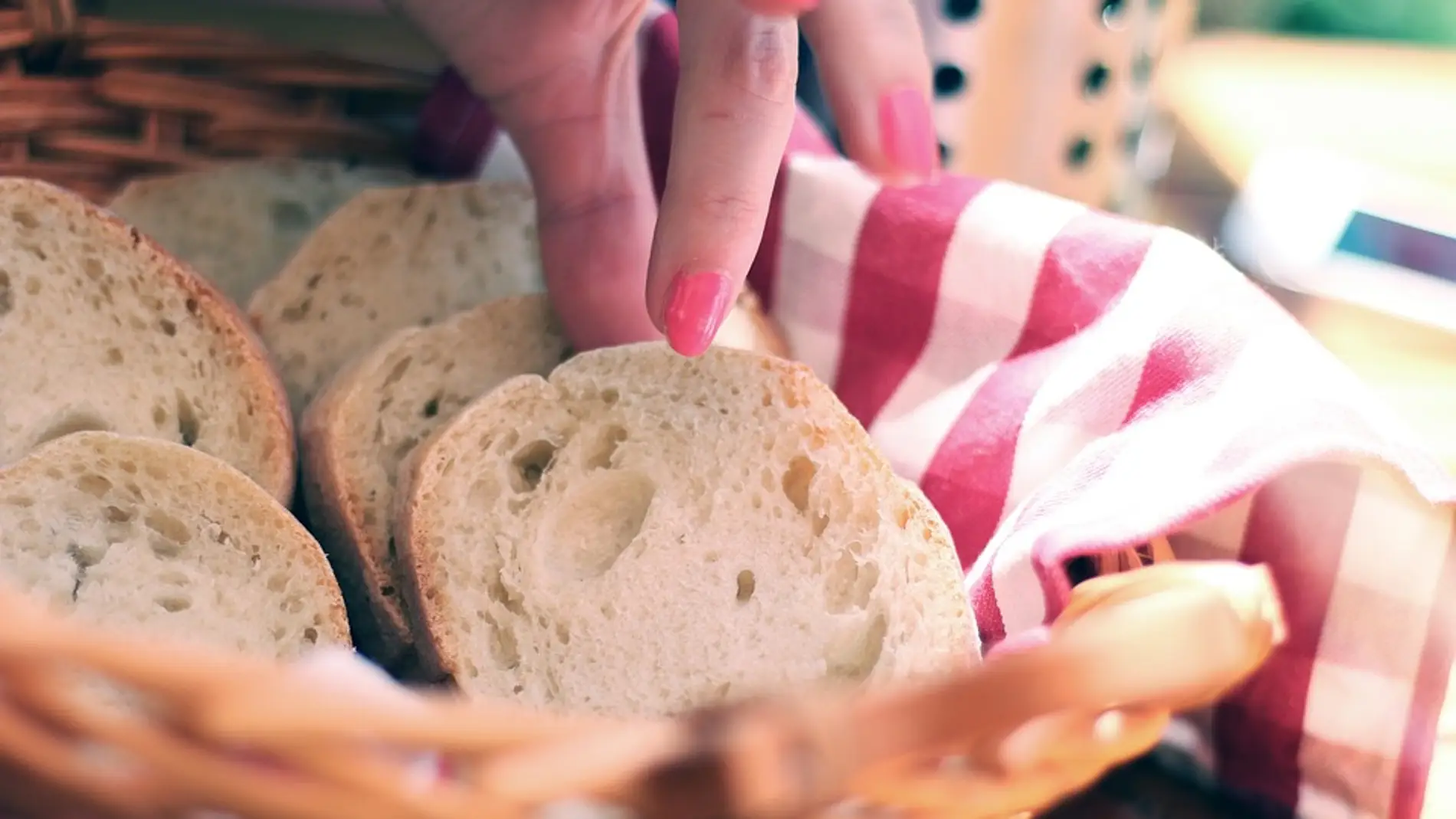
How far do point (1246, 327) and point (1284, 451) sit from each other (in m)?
0.11

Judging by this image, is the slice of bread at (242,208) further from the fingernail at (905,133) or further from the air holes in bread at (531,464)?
the fingernail at (905,133)

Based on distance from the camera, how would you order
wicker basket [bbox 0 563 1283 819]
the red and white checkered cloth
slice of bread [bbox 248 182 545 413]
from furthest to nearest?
slice of bread [bbox 248 182 545 413] < the red and white checkered cloth < wicker basket [bbox 0 563 1283 819]

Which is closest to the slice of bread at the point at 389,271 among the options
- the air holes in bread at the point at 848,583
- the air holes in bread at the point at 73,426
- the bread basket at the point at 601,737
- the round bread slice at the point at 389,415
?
the round bread slice at the point at 389,415

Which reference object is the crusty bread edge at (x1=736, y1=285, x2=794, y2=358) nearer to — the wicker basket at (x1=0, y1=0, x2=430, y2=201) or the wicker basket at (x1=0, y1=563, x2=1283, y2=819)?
the wicker basket at (x1=0, y1=0, x2=430, y2=201)

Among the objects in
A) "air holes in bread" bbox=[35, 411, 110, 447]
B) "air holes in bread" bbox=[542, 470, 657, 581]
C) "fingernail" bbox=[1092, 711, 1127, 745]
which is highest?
"fingernail" bbox=[1092, 711, 1127, 745]

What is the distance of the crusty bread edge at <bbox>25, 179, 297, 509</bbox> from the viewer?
76cm

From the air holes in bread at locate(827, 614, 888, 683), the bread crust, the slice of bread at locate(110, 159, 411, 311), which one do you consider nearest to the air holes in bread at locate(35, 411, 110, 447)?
the bread crust

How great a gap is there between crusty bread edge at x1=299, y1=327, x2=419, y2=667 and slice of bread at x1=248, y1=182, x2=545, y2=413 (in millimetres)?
63

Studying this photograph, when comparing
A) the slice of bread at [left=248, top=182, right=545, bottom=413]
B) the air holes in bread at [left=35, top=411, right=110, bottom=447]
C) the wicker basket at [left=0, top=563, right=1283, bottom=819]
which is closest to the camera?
the wicker basket at [left=0, top=563, right=1283, bottom=819]

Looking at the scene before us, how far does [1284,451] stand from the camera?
0.61 m

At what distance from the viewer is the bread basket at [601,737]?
31 centimetres

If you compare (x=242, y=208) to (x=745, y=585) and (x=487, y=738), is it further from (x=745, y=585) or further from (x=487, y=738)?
(x=487, y=738)

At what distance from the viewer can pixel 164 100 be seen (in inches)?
36.9

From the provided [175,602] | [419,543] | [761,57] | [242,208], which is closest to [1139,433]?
[761,57]
